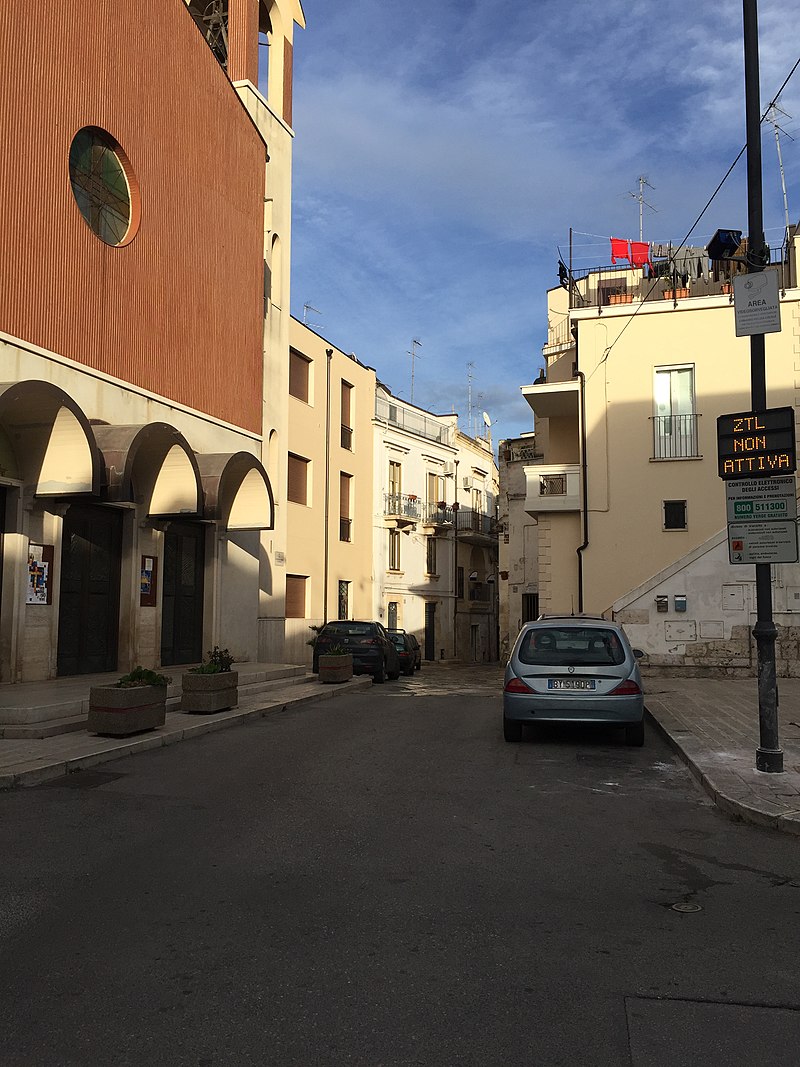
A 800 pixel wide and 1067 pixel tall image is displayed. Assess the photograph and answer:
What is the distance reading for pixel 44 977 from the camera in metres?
4.00

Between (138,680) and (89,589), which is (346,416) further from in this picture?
(138,680)

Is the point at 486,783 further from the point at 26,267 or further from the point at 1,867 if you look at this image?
the point at 26,267

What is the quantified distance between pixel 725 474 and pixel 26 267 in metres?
11.0

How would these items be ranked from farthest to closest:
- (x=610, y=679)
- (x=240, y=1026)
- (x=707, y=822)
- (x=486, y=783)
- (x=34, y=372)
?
(x=34, y=372)
(x=610, y=679)
(x=486, y=783)
(x=707, y=822)
(x=240, y=1026)

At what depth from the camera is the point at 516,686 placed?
10930 mm

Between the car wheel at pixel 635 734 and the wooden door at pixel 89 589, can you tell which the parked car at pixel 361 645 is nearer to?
the wooden door at pixel 89 589

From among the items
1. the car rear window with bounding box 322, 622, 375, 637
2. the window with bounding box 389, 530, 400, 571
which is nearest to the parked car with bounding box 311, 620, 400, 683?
the car rear window with bounding box 322, 622, 375, 637

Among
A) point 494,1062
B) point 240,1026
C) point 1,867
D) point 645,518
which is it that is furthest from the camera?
point 645,518

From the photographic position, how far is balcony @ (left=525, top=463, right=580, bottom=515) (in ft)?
82.9

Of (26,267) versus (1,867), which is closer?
(1,867)

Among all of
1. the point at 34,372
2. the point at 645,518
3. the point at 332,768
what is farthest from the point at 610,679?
the point at 645,518

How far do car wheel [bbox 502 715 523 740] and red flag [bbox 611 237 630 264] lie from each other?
23.4m

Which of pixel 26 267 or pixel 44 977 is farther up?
pixel 26 267

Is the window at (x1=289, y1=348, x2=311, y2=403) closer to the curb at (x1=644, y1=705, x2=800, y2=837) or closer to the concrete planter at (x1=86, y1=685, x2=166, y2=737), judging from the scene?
the concrete planter at (x1=86, y1=685, x2=166, y2=737)
